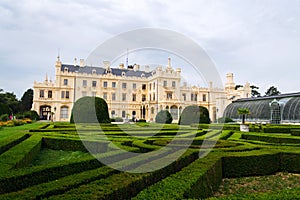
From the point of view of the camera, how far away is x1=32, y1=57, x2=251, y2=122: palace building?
155 ft

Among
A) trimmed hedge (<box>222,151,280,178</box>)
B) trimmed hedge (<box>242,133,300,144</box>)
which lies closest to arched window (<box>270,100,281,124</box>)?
trimmed hedge (<box>242,133,300,144</box>)

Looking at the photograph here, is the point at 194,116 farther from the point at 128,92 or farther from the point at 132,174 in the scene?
the point at 128,92

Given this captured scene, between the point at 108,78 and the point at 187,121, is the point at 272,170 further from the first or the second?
the point at 108,78

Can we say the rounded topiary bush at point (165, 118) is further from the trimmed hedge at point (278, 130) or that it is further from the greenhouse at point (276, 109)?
the trimmed hedge at point (278, 130)

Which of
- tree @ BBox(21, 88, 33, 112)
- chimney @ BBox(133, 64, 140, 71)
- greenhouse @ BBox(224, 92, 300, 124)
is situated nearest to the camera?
greenhouse @ BBox(224, 92, 300, 124)

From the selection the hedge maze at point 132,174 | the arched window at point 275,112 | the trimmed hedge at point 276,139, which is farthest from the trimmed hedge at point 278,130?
the arched window at point 275,112

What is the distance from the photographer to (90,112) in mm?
21641

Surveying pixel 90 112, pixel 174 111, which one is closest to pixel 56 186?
pixel 90 112

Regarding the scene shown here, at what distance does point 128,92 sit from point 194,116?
88.0 feet

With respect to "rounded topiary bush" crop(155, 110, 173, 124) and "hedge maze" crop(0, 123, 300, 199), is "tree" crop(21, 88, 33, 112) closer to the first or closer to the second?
"rounded topiary bush" crop(155, 110, 173, 124)

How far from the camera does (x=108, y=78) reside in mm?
51281

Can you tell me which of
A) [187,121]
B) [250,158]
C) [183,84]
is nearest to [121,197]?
[250,158]

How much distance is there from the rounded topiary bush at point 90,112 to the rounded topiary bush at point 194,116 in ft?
30.9

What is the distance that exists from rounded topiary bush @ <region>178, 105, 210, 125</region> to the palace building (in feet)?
61.3
